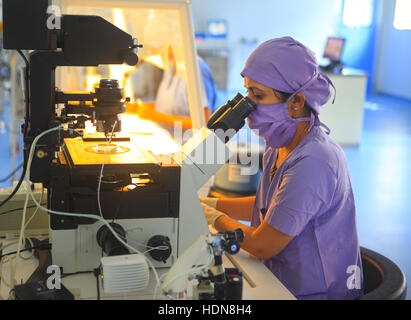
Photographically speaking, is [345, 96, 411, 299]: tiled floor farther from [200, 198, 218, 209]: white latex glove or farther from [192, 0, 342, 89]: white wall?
[192, 0, 342, 89]: white wall

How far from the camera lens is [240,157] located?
9.61 ft

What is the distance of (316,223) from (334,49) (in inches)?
205

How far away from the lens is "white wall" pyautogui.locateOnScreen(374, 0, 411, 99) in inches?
373

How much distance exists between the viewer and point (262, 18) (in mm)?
9789

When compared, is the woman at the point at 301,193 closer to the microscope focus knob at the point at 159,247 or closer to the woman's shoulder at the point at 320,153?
the woman's shoulder at the point at 320,153

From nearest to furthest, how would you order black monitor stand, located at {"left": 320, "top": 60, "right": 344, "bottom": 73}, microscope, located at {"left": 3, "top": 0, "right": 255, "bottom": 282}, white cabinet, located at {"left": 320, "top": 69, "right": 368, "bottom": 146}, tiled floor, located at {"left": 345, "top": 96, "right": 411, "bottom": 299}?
microscope, located at {"left": 3, "top": 0, "right": 255, "bottom": 282} < tiled floor, located at {"left": 345, "top": 96, "right": 411, "bottom": 299} < white cabinet, located at {"left": 320, "top": 69, "right": 368, "bottom": 146} < black monitor stand, located at {"left": 320, "top": 60, "right": 344, "bottom": 73}

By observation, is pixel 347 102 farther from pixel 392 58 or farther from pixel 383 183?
pixel 392 58

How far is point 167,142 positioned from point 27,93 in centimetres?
49

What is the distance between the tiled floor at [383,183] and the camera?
3254mm

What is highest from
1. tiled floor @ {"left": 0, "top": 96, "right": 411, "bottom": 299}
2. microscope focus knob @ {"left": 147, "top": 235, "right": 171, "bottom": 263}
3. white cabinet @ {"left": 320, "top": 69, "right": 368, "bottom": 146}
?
microscope focus knob @ {"left": 147, "top": 235, "right": 171, "bottom": 263}

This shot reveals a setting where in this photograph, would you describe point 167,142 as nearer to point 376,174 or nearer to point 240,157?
point 240,157

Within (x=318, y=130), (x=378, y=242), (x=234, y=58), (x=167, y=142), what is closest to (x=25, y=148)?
(x=167, y=142)

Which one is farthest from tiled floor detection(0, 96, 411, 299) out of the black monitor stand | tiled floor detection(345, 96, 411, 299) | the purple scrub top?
the purple scrub top

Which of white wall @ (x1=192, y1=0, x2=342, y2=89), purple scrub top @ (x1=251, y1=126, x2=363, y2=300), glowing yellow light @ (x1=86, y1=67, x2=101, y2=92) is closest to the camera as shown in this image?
purple scrub top @ (x1=251, y1=126, x2=363, y2=300)
